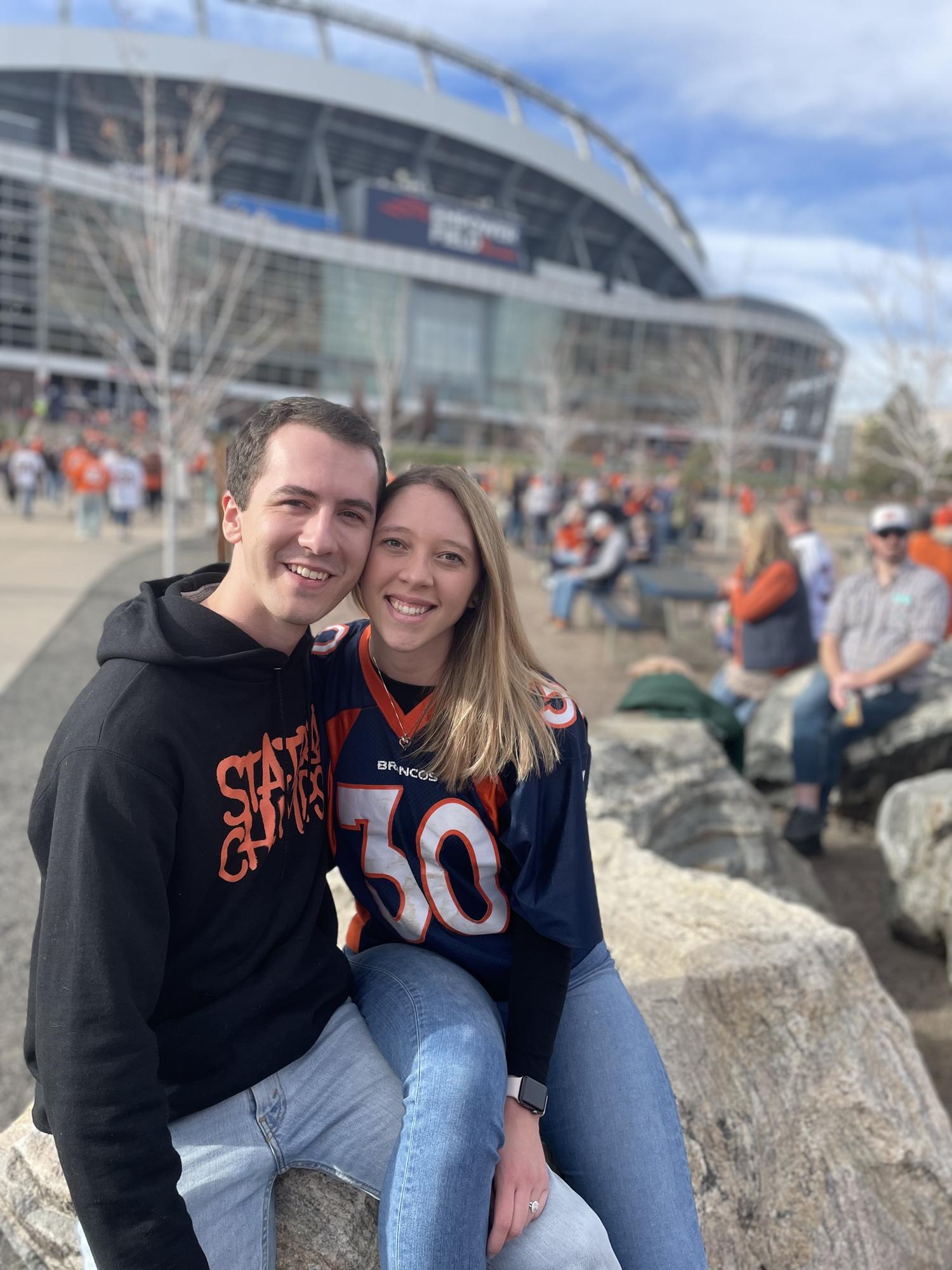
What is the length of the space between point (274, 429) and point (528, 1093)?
1.33m

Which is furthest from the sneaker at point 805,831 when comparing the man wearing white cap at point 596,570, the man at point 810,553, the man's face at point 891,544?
the man wearing white cap at point 596,570

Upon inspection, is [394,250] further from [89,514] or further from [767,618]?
[767,618]

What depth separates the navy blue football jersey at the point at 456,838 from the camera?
1.85m

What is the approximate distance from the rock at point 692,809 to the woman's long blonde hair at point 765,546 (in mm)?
1831

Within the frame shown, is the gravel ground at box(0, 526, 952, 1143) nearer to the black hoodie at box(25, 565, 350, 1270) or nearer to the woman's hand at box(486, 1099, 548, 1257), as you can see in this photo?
the black hoodie at box(25, 565, 350, 1270)

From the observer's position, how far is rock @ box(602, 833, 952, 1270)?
2104 mm

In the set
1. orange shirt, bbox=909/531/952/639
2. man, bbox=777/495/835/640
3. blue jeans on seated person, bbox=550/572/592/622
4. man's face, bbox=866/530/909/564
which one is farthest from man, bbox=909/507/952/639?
blue jeans on seated person, bbox=550/572/592/622

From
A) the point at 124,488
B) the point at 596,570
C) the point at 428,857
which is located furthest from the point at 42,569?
the point at 428,857

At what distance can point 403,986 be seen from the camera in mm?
1816

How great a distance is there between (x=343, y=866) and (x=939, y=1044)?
113 inches

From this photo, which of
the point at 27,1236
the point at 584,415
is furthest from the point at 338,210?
the point at 27,1236

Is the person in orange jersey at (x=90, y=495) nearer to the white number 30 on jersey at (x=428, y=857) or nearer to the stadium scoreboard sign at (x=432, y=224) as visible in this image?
the white number 30 on jersey at (x=428, y=857)

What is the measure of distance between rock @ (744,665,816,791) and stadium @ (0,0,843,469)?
39530 millimetres

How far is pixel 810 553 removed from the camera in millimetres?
7484
